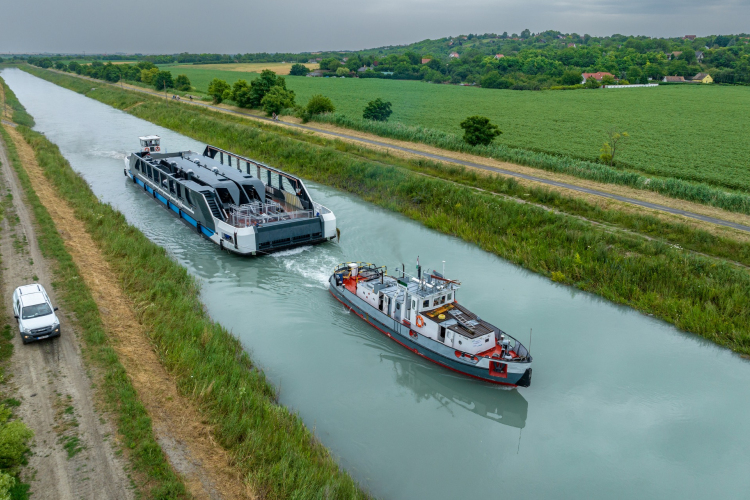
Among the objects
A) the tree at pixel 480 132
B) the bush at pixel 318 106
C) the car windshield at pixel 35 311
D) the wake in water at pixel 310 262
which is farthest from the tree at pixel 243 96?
the car windshield at pixel 35 311

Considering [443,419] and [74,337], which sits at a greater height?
[74,337]

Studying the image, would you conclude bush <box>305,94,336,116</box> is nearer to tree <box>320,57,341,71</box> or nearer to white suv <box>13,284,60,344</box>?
white suv <box>13,284,60,344</box>

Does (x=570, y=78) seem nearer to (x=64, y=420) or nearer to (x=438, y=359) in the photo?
(x=438, y=359)

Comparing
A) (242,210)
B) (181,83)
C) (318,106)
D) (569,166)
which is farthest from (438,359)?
(181,83)

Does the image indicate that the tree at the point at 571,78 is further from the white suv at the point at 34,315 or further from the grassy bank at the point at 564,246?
the white suv at the point at 34,315

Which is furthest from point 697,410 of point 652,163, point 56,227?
point 652,163

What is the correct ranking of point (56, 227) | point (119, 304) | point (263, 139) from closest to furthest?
point (119, 304) → point (56, 227) → point (263, 139)

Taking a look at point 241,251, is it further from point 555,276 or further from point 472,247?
point 555,276

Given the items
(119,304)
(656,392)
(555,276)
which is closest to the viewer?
(656,392)
